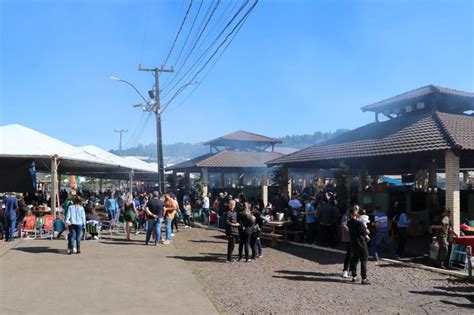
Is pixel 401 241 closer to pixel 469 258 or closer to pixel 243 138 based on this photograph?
pixel 469 258

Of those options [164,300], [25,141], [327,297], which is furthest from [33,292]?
[25,141]

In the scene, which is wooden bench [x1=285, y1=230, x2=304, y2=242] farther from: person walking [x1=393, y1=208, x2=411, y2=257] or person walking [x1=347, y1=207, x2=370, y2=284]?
person walking [x1=347, y1=207, x2=370, y2=284]

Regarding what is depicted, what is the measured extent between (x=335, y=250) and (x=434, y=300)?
5282mm

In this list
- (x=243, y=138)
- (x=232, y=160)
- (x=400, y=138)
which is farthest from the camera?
(x=243, y=138)

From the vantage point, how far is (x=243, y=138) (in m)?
30.1

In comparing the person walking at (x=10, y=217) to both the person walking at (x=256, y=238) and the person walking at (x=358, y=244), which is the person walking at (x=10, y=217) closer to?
the person walking at (x=256, y=238)

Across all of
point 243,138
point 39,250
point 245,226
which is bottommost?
point 39,250

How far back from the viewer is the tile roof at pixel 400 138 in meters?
12.4

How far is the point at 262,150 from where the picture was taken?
3075 centimetres

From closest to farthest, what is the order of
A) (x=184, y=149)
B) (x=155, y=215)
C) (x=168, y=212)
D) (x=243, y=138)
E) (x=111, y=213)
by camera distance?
(x=155, y=215)
(x=168, y=212)
(x=111, y=213)
(x=243, y=138)
(x=184, y=149)

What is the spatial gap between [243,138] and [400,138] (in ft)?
54.4

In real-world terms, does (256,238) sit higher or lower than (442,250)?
higher

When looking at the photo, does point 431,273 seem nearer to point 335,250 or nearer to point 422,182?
point 335,250

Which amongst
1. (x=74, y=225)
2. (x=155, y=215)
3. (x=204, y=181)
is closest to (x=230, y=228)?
(x=155, y=215)
